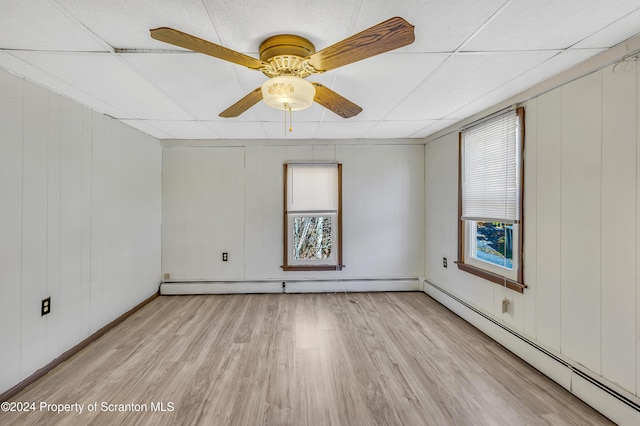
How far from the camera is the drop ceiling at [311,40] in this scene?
1.26m

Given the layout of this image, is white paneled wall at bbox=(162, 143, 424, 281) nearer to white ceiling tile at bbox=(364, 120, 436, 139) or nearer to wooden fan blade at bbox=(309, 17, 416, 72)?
white ceiling tile at bbox=(364, 120, 436, 139)

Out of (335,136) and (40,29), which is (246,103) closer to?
(40,29)

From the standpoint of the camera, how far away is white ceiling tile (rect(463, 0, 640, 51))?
1.25 meters

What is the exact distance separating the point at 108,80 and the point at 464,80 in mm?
2655

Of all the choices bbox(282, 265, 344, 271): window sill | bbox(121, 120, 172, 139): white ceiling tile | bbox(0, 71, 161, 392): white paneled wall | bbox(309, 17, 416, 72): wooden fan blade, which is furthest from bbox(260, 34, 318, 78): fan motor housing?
bbox(282, 265, 344, 271): window sill

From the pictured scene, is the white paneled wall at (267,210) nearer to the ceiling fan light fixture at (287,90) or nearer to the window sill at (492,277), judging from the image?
the window sill at (492,277)

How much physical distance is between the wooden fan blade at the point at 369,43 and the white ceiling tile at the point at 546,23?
0.62m

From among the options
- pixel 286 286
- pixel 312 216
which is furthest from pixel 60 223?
pixel 312 216

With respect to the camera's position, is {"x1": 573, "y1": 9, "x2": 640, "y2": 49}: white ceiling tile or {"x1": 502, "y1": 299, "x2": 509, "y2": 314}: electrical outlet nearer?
{"x1": 573, "y1": 9, "x2": 640, "y2": 49}: white ceiling tile

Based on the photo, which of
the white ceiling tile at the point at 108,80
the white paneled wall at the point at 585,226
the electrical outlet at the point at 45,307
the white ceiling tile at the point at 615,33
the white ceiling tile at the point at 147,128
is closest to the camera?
the white ceiling tile at the point at 615,33

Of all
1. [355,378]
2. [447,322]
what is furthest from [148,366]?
[447,322]

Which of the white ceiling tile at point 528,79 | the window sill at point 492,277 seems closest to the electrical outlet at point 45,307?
the window sill at point 492,277

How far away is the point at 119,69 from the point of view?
181cm

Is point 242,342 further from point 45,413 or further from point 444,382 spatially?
point 444,382
